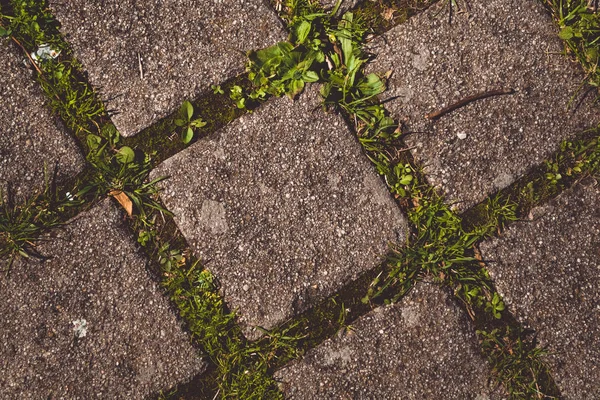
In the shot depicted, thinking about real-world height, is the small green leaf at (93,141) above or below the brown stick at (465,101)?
above

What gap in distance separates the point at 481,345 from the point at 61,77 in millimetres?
2092

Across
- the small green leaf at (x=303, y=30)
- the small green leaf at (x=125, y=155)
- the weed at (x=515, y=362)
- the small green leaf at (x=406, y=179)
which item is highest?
the small green leaf at (x=303, y=30)

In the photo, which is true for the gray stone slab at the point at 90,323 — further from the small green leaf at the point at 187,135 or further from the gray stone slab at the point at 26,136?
the small green leaf at the point at 187,135

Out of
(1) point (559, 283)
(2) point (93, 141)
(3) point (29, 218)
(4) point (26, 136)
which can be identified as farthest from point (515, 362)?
(4) point (26, 136)

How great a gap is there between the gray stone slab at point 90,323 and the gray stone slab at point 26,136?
24cm

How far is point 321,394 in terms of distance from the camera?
2246 mm

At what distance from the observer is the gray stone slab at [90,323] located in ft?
7.23

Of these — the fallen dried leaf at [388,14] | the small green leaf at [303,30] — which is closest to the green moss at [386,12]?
the fallen dried leaf at [388,14]

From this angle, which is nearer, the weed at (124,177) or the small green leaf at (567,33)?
the weed at (124,177)

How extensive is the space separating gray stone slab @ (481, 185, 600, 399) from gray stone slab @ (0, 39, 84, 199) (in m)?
1.83

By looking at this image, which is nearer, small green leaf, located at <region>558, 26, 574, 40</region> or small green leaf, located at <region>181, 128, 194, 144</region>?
small green leaf, located at <region>181, 128, 194, 144</region>

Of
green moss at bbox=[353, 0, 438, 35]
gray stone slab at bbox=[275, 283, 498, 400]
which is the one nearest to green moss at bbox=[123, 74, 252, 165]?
green moss at bbox=[353, 0, 438, 35]

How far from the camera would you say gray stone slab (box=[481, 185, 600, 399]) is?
2320 millimetres

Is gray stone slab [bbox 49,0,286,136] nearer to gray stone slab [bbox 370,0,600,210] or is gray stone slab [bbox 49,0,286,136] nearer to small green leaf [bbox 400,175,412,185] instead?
gray stone slab [bbox 370,0,600,210]
